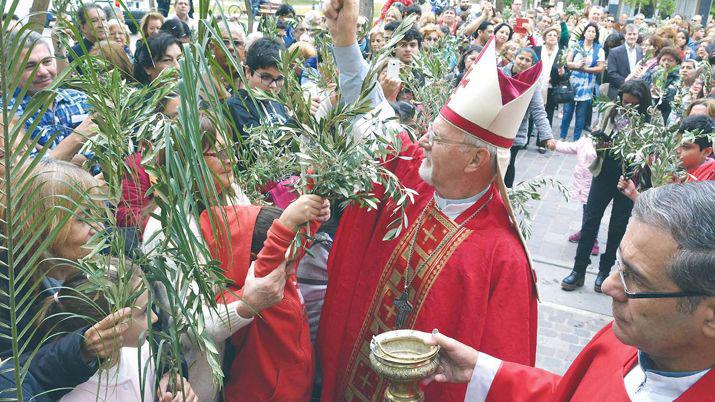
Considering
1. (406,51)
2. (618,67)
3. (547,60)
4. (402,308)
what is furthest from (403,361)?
(618,67)

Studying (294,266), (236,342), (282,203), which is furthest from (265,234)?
(282,203)

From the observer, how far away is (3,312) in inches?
90.0

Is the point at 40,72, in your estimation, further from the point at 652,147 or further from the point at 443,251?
the point at 652,147

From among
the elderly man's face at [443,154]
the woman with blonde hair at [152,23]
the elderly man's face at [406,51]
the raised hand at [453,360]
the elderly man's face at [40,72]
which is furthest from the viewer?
the woman with blonde hair at [152,23]

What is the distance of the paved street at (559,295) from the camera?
229 inches

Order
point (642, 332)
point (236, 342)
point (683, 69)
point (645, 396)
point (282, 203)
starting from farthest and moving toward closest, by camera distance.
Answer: point (683, 69) < point (282, 203) < point (236, 342) < point (645, 396) < point (642, 332)

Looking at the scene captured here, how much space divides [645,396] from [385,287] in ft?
4.04

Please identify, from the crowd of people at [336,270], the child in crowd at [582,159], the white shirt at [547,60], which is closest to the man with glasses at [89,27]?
the crowd of people at [336,270]

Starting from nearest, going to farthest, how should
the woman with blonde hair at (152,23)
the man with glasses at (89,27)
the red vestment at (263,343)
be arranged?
the man with glasses at (89,27)
the red vestment at (263,343)
the woman with blonde hair at (152,23)

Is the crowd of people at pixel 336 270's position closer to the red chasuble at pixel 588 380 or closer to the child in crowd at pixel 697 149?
the red chasuble at pixel 588 380

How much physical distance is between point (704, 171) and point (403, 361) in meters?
4.05

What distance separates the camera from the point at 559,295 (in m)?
6.75

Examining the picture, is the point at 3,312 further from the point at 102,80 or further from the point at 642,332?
the point at 642,332

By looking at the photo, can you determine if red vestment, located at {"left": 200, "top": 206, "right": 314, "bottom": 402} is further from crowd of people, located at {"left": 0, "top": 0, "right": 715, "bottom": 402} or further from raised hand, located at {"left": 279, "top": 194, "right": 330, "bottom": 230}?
raised hand, located at {"left": 279, "top": 194, "right": 330, "bottom": 230}
